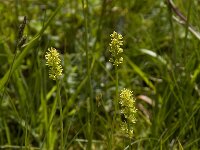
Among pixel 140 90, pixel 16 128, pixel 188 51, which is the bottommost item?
pixel 16 128

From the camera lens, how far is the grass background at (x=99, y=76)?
1572 millimetres

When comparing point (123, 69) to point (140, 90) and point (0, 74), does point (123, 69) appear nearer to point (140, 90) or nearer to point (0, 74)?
point (140, 90)

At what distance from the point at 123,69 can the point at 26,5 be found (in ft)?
A: 2.22

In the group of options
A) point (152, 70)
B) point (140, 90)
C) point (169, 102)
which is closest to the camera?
point (169, 102)

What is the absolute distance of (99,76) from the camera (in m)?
2.13

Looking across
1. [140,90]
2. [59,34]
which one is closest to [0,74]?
[59,34]

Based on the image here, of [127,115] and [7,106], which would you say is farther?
[7,106]

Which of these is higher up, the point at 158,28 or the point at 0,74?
the point at 158,28

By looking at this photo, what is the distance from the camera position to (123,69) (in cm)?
220

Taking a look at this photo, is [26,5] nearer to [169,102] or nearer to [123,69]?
[123,69]

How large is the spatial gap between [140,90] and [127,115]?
1153 millimetres

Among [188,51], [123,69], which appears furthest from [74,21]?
[188,51]

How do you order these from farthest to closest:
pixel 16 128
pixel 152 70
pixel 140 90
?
pixel 152 70
pixel 140 90
pixel 16 128

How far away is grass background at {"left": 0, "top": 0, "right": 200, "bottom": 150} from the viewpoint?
5.16 feet
